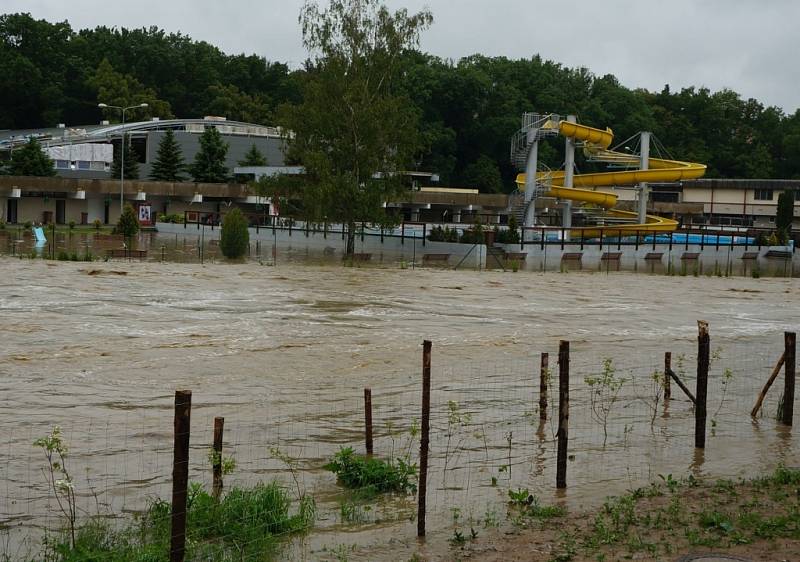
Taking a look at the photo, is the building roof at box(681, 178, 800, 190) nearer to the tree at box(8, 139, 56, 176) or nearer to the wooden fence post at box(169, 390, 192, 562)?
the tree at box(8, 139, 56, 176)

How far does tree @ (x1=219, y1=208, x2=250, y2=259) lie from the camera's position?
48469 millimetres

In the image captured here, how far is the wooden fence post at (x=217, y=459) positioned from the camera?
10.9 meters

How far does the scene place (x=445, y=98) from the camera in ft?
366

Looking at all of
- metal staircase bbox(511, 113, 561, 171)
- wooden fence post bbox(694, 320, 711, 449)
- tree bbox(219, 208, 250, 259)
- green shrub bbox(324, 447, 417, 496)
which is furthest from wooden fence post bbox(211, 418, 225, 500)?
metal staircase bbox(511, 113, 561, 171)

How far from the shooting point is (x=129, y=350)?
2188 cm

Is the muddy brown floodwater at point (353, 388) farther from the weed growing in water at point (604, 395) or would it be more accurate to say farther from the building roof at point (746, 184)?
the building roof at point (746, 184)

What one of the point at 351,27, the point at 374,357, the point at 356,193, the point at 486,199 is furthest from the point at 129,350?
the point at 486,199

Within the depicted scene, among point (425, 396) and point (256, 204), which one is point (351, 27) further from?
point (425, 396)

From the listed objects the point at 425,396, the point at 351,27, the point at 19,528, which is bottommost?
the point at 19,528

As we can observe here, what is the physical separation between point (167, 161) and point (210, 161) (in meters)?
3.64

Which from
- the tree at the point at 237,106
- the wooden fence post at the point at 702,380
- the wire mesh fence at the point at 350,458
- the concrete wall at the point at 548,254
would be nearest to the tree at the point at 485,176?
the tree at the point at 237,106

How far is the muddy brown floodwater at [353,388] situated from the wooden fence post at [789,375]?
372 mm

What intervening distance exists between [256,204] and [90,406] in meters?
74.7

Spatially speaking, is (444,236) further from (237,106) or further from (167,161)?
(237,106)
